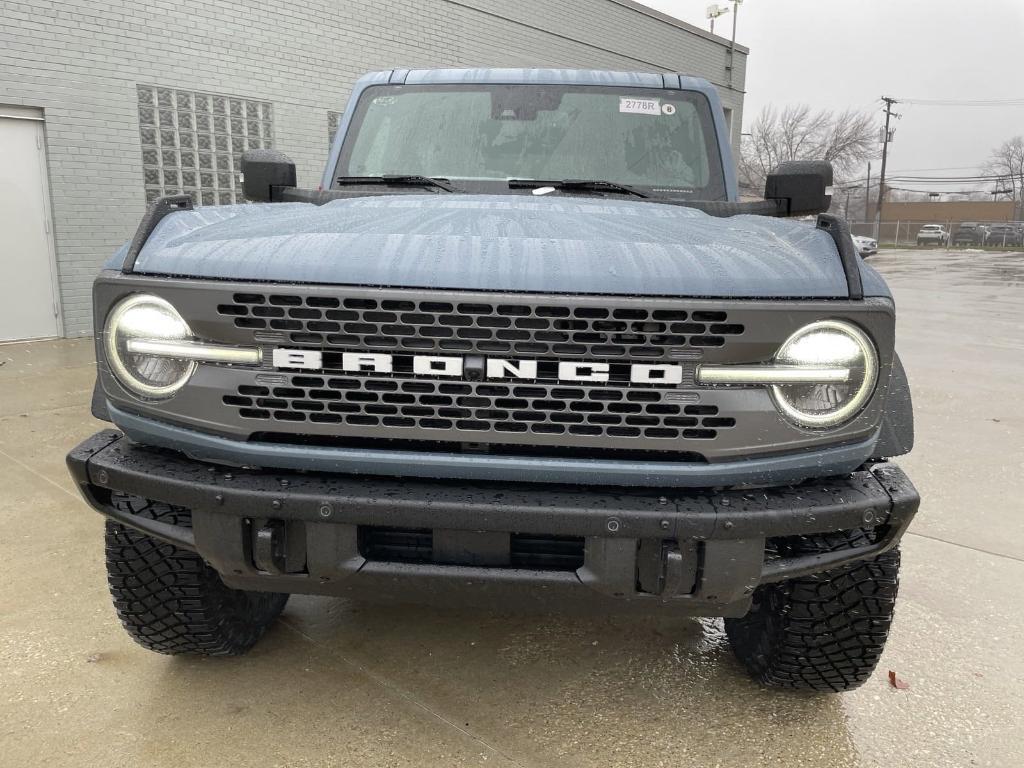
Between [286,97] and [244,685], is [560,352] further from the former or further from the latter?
[286,97]

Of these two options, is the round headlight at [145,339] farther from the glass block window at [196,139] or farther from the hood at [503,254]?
the glass block window at [196,139]

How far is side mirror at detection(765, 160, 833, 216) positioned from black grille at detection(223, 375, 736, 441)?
1673 millimetres

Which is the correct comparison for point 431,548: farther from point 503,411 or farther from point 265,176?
point 265,176

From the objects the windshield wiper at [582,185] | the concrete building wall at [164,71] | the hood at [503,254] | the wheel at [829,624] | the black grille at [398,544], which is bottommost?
the wheel at [829,624]

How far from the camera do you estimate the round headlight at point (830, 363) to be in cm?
179

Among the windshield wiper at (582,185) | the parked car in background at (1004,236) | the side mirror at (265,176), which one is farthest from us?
the parked car in background at (1004,236)

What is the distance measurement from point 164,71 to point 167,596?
873 cm

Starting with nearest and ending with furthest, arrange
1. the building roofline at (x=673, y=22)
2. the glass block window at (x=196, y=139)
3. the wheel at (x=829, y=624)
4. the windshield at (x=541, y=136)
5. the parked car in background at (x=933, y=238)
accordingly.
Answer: the wheel at (x=829, y=624) → the windshield at (x=541, y=136) → the glass block window at (x=196, y=139) → the building roofline at (x=673, y=22) → the parked car in background at (x=933, y=238)

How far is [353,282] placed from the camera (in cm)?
176

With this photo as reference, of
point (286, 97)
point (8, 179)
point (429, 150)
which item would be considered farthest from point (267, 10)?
point (429, 150)

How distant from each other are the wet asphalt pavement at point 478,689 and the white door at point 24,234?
5.94 meters

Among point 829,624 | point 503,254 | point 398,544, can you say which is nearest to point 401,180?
point 503,254

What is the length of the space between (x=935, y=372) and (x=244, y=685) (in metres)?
7.36

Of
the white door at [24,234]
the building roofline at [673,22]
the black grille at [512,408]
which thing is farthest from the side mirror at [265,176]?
the building roofline at [673,22]
